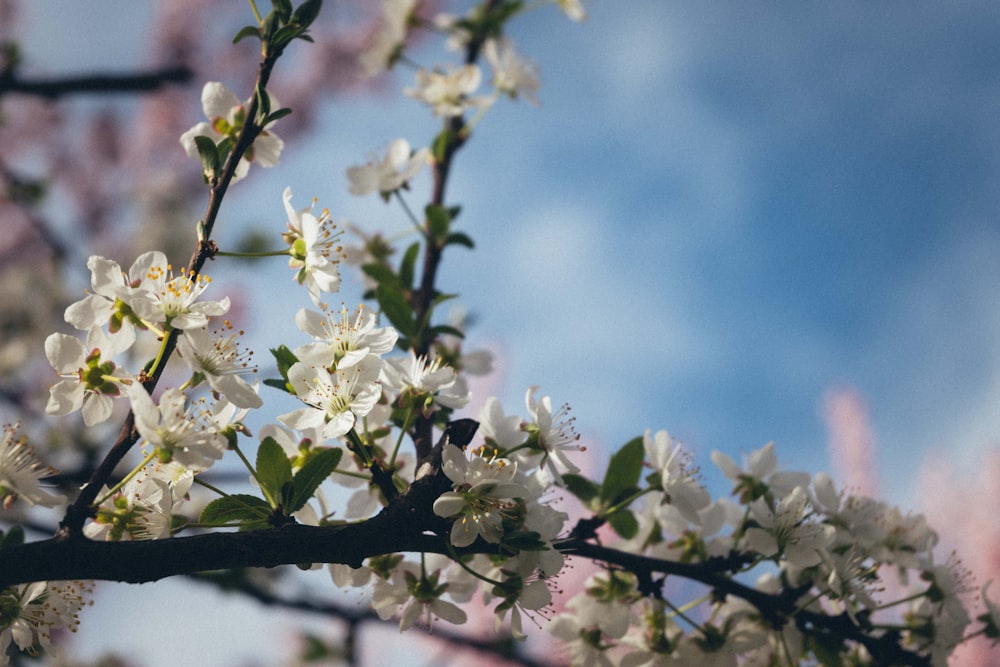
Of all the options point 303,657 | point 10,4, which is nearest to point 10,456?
point 303,657

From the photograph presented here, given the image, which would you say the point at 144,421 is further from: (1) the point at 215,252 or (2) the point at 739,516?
(2) the point at 739,516

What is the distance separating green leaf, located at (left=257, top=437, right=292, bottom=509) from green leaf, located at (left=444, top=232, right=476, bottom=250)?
0.76 metres

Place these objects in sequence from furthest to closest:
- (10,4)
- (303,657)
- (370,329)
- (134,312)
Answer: (10,4) < (303,657) < (370,329) < (134,312)

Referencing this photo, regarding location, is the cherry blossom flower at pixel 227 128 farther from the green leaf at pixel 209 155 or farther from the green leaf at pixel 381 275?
the green leaf at pixel 381 275

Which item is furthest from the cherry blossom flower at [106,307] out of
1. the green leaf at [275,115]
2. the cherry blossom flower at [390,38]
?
the cherry blossom flower at [390,38]

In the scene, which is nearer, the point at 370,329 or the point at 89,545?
the point at 89,545

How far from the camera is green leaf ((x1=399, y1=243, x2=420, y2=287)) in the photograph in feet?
4.76

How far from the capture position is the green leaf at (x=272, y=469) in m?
0.86

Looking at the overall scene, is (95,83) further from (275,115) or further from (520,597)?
(520,597)

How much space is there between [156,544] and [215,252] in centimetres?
34

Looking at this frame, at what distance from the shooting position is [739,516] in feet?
4.07

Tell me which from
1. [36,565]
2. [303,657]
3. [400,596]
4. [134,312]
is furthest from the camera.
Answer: [303,657]

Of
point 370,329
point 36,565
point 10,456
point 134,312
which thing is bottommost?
point 36,565

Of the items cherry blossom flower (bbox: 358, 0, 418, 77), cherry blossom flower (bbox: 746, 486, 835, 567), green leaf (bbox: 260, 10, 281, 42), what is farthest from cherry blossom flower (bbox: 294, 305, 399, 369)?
cherry blossom flower (bbox: 358, 0, 418, 77)
